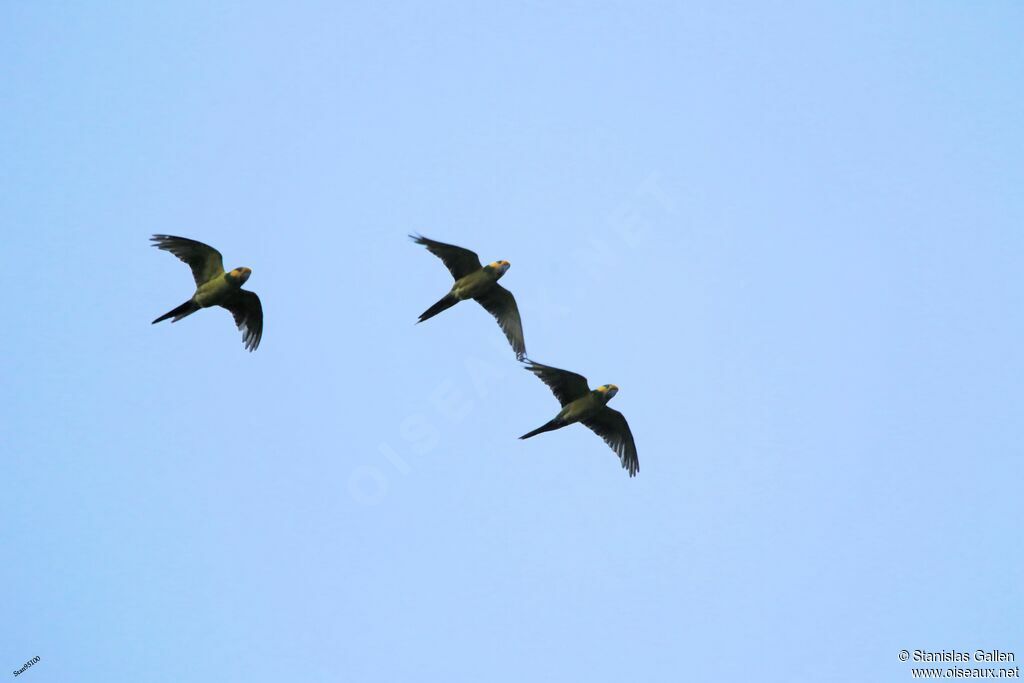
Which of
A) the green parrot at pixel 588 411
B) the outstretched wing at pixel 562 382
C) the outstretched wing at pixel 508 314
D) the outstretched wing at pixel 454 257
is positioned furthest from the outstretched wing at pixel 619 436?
the outstretched wing at pixel 454 257

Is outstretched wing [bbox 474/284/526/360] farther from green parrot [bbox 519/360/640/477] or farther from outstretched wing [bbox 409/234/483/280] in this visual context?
green parrot [bbox 519/360/640/477]

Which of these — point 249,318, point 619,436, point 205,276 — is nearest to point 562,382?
point 619,436

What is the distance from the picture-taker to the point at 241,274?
26938 mm

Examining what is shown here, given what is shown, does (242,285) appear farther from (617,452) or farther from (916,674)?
(916,674)

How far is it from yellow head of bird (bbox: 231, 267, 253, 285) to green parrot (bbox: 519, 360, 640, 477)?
713 centimetres

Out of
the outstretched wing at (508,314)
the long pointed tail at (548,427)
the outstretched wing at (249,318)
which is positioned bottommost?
the long pointed tail at (548,427)

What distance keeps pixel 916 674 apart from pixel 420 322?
15.6 meters

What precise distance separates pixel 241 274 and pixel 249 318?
75.0 inches

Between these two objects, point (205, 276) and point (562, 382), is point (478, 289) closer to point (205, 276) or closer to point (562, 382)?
point (562, 382)

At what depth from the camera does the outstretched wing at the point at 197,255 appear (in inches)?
1046

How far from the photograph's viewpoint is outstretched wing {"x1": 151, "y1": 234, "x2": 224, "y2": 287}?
26.6 m

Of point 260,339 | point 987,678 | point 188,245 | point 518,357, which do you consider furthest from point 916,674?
point 188,245

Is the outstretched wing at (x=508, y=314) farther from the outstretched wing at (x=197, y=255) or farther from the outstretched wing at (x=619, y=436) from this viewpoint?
the outstretched wing at (x=197, y=255)

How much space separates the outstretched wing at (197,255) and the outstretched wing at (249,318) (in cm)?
123
